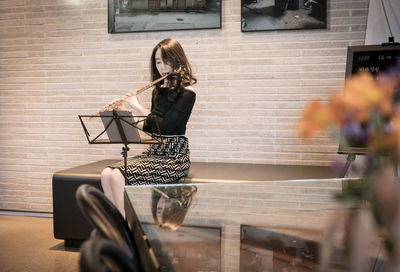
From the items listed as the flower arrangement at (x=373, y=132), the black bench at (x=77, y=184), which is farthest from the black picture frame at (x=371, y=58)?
the flower arrangement at (x=373, y=132)

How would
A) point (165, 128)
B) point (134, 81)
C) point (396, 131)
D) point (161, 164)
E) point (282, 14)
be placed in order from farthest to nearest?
1. point (134, 81)
2. point (282, 14)
3. point (165, 128)
4. point (161, 164)
5. point (396, 131)

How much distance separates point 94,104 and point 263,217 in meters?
2.97

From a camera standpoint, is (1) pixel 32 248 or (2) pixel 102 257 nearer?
(2) pixel 102 257

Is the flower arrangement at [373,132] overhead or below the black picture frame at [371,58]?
below

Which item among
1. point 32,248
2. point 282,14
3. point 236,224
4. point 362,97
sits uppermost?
point 282,14

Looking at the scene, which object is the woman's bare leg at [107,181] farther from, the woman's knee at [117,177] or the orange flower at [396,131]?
the orange flower at [396,131]

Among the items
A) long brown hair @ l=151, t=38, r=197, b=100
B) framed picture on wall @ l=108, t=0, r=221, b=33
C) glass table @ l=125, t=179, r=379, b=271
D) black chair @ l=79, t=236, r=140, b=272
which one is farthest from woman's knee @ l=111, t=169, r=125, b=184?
black chair @ l=79, t=236, r=140, b=272

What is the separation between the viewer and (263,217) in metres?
1.38

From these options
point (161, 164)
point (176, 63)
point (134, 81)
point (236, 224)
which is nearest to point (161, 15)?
point (134, 81)

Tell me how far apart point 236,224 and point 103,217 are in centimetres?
50

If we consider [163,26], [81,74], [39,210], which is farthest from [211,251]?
[39,210]

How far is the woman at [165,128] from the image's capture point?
2.88 m

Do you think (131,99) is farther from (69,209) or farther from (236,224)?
(236,224)

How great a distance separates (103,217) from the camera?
34.8 inches
